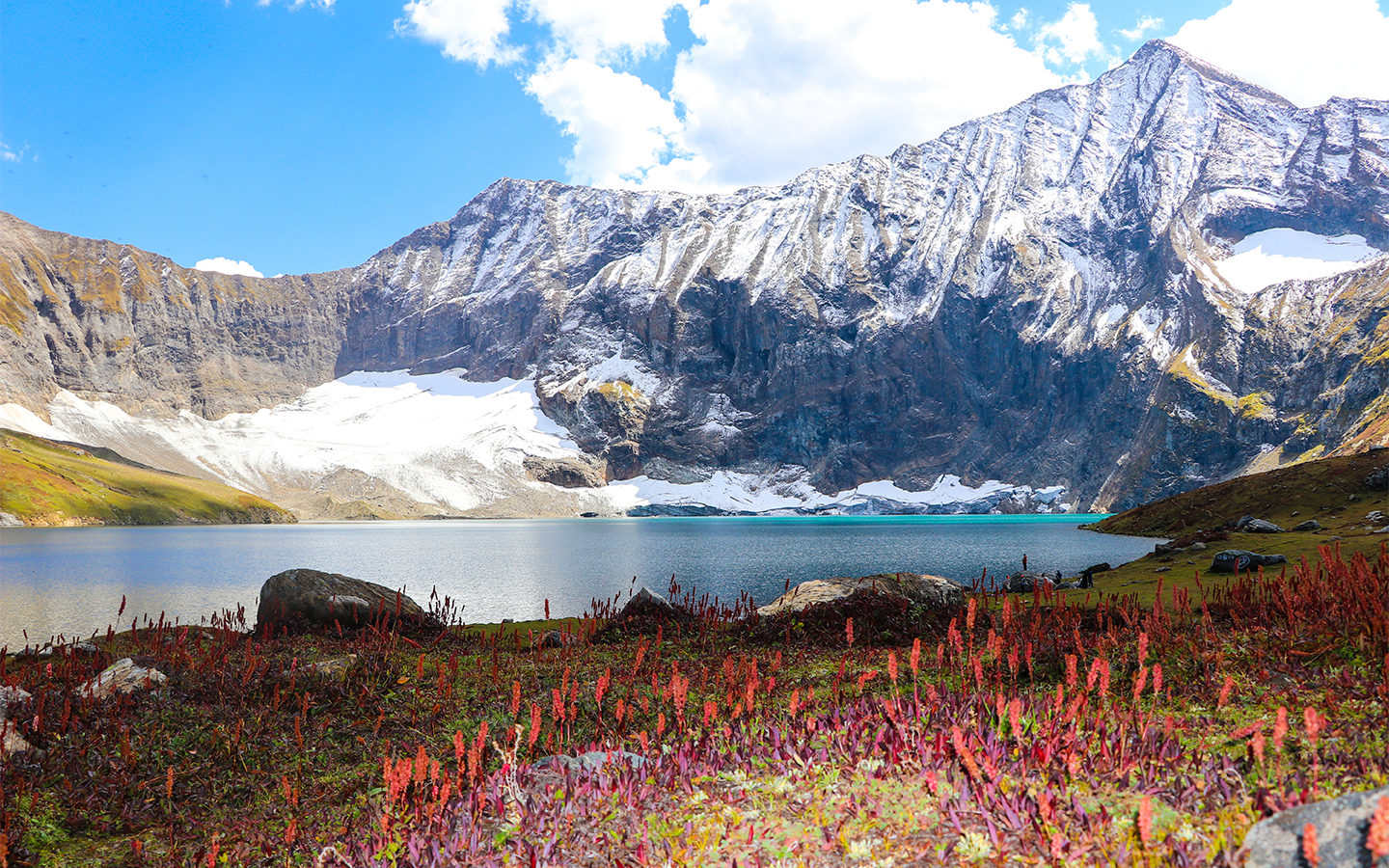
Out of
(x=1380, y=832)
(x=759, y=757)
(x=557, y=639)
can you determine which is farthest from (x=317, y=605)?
(x=1380, y=832)

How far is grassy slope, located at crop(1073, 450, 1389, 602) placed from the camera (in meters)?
23.7

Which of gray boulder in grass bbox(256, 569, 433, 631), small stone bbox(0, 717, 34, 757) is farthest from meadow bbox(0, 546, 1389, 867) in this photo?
gray boulder in grass bbox(256, 569, 433, 631)

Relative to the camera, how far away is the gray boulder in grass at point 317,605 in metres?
17.6

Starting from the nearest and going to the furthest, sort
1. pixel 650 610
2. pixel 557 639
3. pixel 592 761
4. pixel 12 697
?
1. pixel 592 761
2. pixel 12 697
3. pixel 557 639
4. pixel 650 610

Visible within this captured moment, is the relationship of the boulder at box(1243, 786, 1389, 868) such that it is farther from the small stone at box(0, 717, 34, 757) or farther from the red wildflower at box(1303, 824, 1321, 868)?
the small stone at box(0, 717, 34, 757)

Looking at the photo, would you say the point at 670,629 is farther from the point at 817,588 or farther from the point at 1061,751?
the point at 1061,751

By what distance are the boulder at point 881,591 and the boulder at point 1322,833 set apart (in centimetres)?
1240

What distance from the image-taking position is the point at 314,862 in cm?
538

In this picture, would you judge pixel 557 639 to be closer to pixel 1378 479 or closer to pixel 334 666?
pixel 334 666

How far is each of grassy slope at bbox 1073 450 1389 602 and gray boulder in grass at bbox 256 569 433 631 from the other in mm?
16696

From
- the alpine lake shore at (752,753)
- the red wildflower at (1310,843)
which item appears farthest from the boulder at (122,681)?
the red wildflower at (1310,843)

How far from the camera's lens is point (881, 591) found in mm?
16375

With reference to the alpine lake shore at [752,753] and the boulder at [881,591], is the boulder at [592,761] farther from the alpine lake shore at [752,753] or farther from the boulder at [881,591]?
the boulder at [881,591]

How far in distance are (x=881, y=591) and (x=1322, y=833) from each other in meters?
13.2
